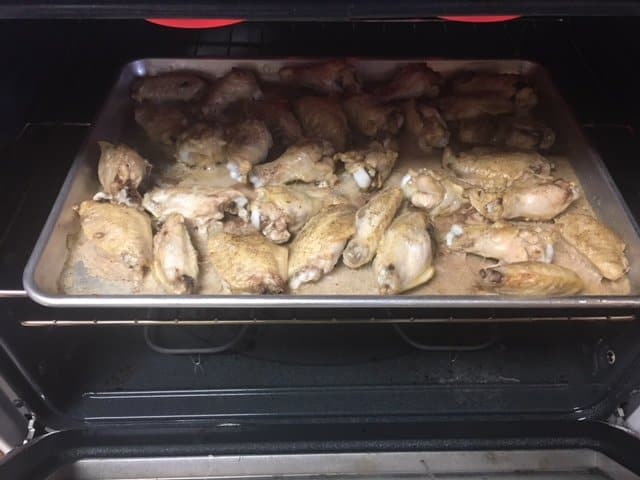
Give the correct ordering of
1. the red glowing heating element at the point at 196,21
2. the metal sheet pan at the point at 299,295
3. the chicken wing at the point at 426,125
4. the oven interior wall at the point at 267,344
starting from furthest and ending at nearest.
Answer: the chicken wing at the point at 426,125 < the oven interior wall at the point at 267,344 < the metal sheet pan at the point at 299,295 < the red glowing heating element at the point at 196,21

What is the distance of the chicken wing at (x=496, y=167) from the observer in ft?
5.00

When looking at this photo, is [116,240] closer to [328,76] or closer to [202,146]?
[202,146]

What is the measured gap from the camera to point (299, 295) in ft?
3.91

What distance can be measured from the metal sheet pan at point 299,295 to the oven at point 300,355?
31 millimetres

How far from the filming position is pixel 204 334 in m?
1.59

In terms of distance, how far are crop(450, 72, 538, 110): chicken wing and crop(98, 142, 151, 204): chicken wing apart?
89cm

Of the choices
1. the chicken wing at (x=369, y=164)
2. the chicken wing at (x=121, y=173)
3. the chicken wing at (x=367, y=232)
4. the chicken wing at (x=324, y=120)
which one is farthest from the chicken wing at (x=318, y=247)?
the chicken wing at (x=121, y=173)

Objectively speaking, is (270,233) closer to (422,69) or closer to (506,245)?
(506,245)

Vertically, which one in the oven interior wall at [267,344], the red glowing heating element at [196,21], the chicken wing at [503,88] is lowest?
the oven interior wall at [267,344]

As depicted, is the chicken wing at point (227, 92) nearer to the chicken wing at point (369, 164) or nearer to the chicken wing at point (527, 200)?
the chicken wing at point (369, 164)

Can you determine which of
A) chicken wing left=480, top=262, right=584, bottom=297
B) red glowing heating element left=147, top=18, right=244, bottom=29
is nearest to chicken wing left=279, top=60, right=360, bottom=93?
chicken wing left=480, top=262, right=584, bottom=297

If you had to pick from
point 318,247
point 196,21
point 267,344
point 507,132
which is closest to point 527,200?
point 507,132

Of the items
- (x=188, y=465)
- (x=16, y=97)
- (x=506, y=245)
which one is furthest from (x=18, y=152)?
(x=506, y=245)

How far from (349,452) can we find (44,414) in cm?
66
